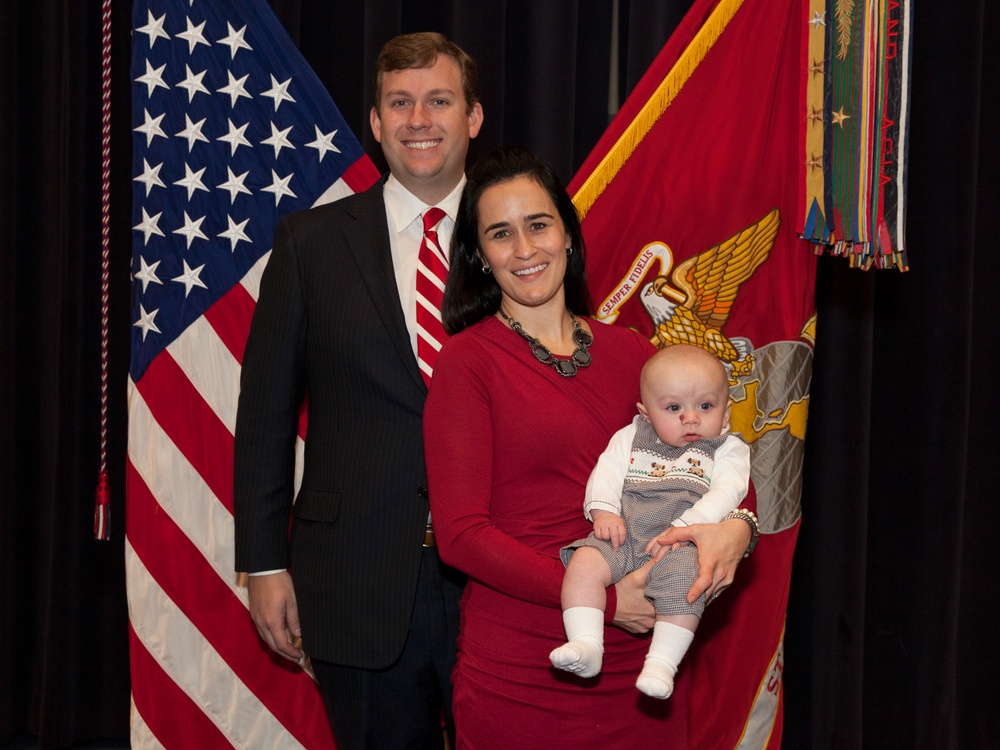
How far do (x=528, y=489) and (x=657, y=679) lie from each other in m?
0.37

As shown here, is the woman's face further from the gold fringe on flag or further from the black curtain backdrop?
the black curtain backdrop

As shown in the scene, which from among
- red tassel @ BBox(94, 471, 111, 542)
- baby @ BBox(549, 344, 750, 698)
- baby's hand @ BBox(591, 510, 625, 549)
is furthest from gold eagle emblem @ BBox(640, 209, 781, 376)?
red tassel @ BBox(94, 471, 111, 542)

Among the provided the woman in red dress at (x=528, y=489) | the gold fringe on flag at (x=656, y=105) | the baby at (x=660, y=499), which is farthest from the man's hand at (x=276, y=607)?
the gold fringe on flag at (x=656, y=105)

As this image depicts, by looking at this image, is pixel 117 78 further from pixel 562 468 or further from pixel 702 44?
pixel 562 468

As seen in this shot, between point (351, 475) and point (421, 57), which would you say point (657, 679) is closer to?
point (351, 475)

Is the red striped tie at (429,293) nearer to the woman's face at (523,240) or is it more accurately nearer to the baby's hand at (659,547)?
the woman's face at (523,240)

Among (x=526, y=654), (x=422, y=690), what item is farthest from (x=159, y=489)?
(x=526, y=654)

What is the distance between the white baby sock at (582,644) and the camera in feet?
4.58

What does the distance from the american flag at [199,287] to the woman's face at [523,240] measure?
96 cm

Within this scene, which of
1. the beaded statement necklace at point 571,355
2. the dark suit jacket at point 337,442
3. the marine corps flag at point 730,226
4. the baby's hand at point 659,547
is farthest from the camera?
the marine corps flag at point 730,226

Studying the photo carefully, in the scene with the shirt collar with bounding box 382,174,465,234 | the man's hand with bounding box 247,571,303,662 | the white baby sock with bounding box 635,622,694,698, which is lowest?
the man's hand with bounding box 247,571,303,662

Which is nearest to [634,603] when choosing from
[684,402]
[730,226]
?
[684,402]

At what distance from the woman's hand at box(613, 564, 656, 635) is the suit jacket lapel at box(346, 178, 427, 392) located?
1.94ft

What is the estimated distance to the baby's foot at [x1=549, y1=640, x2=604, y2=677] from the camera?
139 centimetres
